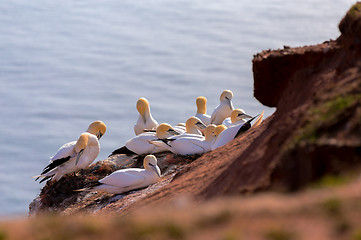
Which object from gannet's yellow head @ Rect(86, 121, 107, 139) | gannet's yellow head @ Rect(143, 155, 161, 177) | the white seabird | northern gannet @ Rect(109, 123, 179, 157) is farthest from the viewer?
gannet's yellow head @ Rect(86, 121, 107, 139)

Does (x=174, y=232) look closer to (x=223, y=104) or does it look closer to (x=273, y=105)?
(x=273, y=105)

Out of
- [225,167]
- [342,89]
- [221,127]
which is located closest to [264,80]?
[225,167]

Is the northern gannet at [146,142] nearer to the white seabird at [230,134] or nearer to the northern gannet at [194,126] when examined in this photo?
the northern gannet at [194,126]

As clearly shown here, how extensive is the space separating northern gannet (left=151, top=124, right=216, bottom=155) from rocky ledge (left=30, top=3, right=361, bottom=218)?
4.69ft

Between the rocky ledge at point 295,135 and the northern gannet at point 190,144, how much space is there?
1.43 meters

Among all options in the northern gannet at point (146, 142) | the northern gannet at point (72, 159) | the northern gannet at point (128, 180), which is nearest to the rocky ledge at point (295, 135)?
the northern gannet at point (128, 180)

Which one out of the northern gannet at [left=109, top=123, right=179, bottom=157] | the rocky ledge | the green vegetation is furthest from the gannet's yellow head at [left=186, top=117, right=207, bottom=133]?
the green vegetation

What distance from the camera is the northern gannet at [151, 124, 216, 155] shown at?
1277 centimetres

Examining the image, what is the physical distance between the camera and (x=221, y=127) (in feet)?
43.8

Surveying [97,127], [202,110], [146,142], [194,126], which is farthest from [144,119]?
[146,142]

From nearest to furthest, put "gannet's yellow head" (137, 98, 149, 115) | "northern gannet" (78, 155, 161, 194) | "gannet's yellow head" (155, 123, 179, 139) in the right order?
"northern gannet" (78, 155, 161, 194), "gannet's yellow head" (155, 123, 179, 139), "gannet's yellow head" (137, 98, 149, 115)

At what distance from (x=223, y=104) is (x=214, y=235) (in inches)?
496

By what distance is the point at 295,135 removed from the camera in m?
5.57

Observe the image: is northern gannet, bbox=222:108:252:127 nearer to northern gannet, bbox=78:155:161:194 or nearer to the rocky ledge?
northern gannet, bbox=78:155:161:194
